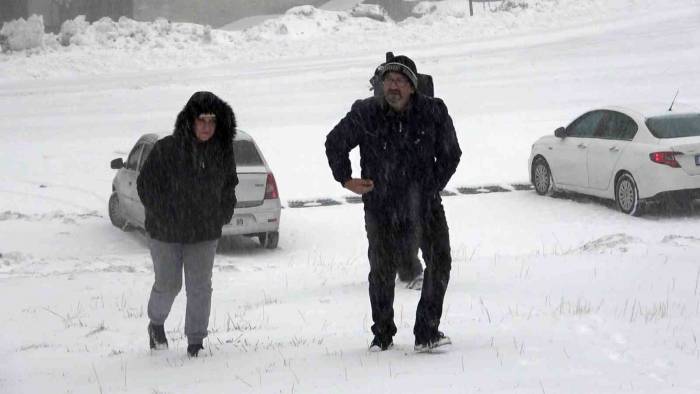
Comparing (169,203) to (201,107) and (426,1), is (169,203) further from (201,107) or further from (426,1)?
(426,1)

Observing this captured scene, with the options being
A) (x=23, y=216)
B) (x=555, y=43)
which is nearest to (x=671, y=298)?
(x=23, y=216)

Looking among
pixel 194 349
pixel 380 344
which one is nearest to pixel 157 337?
pixel 194 349

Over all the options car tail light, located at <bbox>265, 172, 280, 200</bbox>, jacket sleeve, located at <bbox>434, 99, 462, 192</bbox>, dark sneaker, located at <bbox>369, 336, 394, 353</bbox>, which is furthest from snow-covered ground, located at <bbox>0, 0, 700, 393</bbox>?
jacket sleeve, located at <bbox>434, 99, 462, 192</bbox>

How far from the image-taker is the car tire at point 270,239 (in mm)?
12469

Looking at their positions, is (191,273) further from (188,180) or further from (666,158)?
(666,158)

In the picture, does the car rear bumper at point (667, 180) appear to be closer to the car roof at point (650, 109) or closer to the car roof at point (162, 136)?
the car roof at point (650, 109)

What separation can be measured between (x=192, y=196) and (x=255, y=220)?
19.4 ft

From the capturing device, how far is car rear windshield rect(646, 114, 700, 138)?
13.1 m

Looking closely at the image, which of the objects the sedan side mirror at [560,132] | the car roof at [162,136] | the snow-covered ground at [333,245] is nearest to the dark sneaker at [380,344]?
the snow-covered ground at [333,245]

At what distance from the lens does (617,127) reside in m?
14.0

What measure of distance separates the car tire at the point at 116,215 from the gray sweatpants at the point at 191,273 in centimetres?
732

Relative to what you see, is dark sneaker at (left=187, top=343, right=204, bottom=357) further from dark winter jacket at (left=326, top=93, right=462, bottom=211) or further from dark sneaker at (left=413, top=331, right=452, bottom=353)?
dark winter jacket at (left=326, top=93, right=462, bottom=211)

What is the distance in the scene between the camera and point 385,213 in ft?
19.1

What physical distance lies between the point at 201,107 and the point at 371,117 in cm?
105
